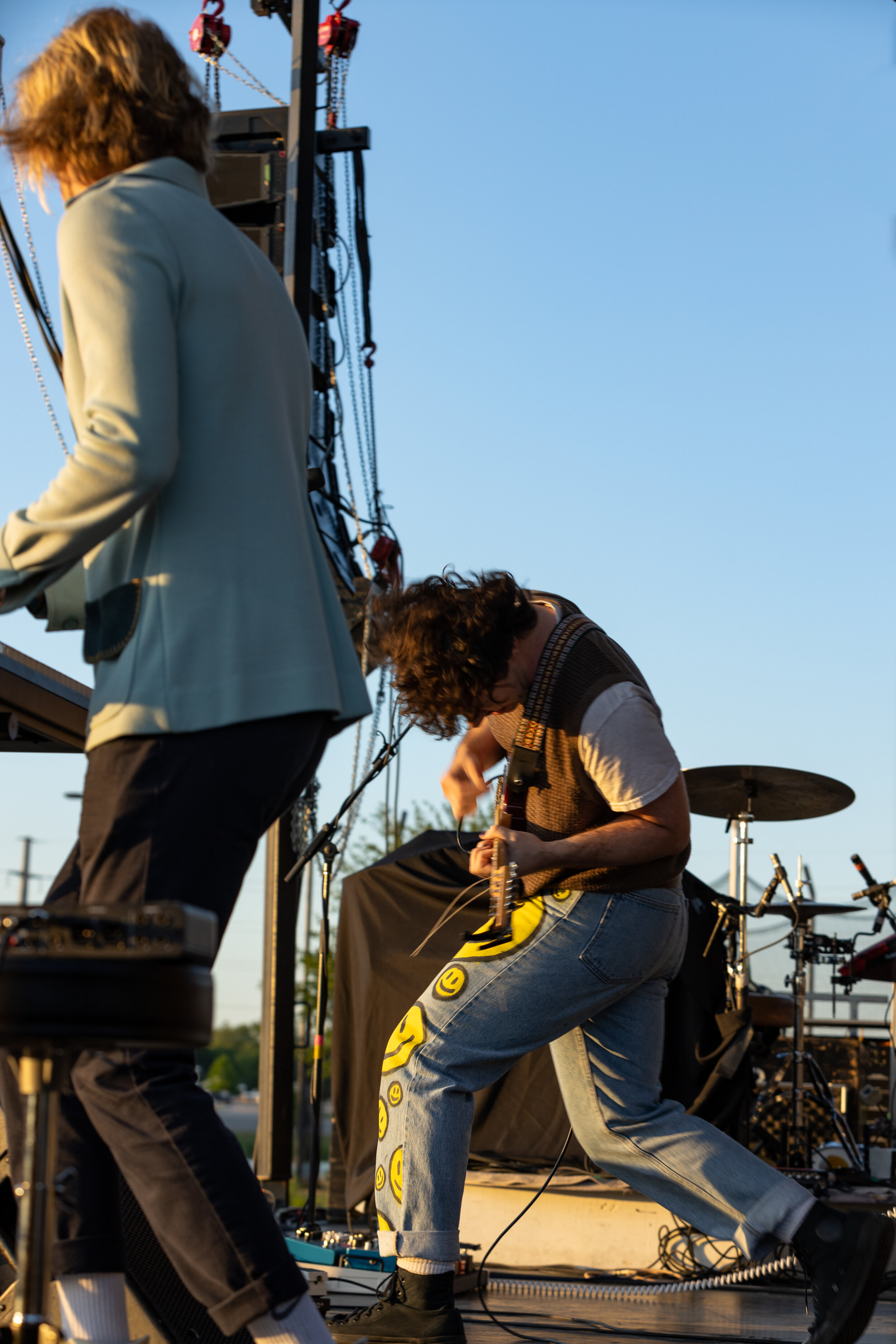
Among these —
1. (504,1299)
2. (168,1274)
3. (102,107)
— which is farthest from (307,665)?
(504,1299)

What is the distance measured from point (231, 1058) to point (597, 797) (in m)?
95.0

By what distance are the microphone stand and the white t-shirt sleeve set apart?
150 cm

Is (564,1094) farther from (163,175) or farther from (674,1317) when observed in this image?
(163,175)

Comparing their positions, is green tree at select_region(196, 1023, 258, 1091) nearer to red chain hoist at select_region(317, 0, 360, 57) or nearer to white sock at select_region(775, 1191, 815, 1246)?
red chain hoist at select_region(317, 0, 360, 57)

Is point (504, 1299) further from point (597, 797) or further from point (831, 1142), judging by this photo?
point (831, 1142)

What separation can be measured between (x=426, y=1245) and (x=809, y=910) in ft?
15.7

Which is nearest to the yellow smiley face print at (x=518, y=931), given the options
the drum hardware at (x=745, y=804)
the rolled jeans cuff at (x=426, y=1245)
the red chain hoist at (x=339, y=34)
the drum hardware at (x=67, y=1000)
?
the rolled jeans cuff at (x=426, y=1245)

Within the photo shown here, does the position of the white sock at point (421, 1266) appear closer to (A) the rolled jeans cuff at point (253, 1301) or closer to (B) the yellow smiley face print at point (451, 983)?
(B) the yellow smiley face print at point (451, 983)

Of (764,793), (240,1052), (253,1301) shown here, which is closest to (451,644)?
(253,1301)

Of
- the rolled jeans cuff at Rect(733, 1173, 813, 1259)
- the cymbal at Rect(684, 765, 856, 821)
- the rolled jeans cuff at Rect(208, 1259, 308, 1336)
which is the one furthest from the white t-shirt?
the cymbal at Rect(684, 765, 856, 821)

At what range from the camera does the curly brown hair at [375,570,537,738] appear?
2768 mm


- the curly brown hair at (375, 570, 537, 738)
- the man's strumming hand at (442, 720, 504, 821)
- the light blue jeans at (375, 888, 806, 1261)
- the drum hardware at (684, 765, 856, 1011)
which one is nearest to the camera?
the light blue jeans at (375, 888, 806, 1261)

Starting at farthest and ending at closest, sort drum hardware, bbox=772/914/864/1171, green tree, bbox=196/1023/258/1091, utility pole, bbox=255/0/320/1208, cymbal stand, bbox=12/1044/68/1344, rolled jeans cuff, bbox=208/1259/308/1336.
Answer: green tree, bbox=196/1023/258/1091 → utility pole, bbox=255/0/320/1208 → drum hardware, bbox=772/914/864/1171 → rolled jeans cuff, bbox=208/1259/308/1336 → cymbal stand, bbox=12/1044/68/1344

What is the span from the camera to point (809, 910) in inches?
274
